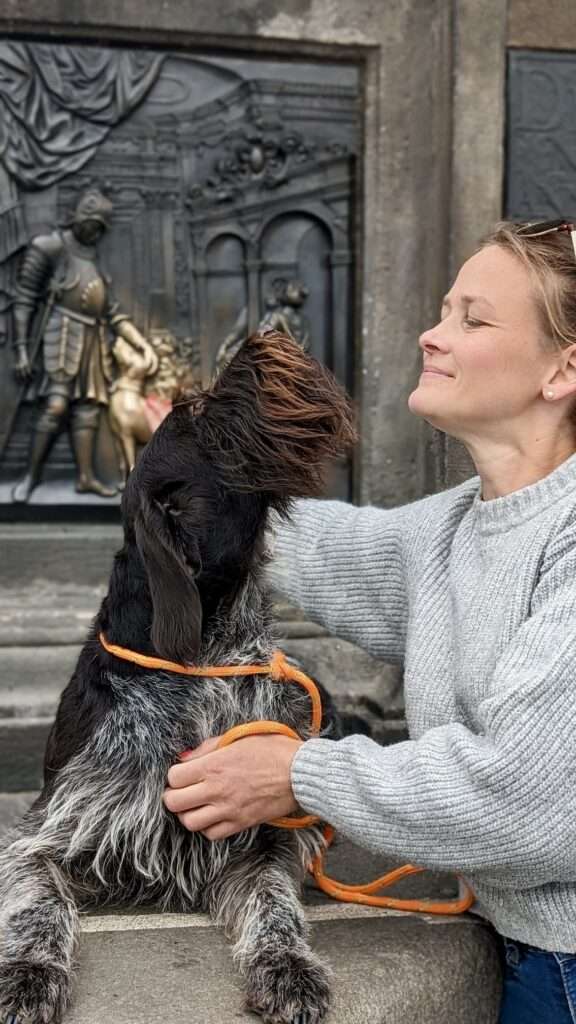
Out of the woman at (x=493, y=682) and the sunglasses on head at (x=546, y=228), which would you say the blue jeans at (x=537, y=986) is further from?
the sunglasses on head at (x=546, y=228)

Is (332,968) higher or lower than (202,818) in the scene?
lower

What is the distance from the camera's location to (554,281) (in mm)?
2031

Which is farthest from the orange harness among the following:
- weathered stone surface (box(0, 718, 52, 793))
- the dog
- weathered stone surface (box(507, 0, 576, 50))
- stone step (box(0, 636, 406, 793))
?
weathered stone surface (box(507, 0, 576, 50))

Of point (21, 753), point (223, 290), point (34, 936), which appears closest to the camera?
point (34, 936)

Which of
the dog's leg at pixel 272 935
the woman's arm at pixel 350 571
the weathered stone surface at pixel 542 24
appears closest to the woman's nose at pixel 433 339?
the woman's arm at pixel 350 571

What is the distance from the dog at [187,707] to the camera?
1.95 m

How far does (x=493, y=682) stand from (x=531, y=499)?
40cm

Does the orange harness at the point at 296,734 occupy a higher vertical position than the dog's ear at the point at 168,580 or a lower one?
lower

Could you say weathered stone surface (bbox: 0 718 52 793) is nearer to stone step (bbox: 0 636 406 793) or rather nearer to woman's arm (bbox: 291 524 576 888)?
stone step (bbox: 0 636 406 793)

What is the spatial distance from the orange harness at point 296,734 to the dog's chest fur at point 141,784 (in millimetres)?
35

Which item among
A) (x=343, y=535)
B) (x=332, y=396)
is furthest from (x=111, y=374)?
(x=332, y=396)

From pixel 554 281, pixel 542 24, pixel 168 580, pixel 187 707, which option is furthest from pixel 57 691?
pixel 542 24

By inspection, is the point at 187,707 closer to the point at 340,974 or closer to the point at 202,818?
the point at 202,818

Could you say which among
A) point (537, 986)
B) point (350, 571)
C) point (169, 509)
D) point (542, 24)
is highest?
point (542, 24)
